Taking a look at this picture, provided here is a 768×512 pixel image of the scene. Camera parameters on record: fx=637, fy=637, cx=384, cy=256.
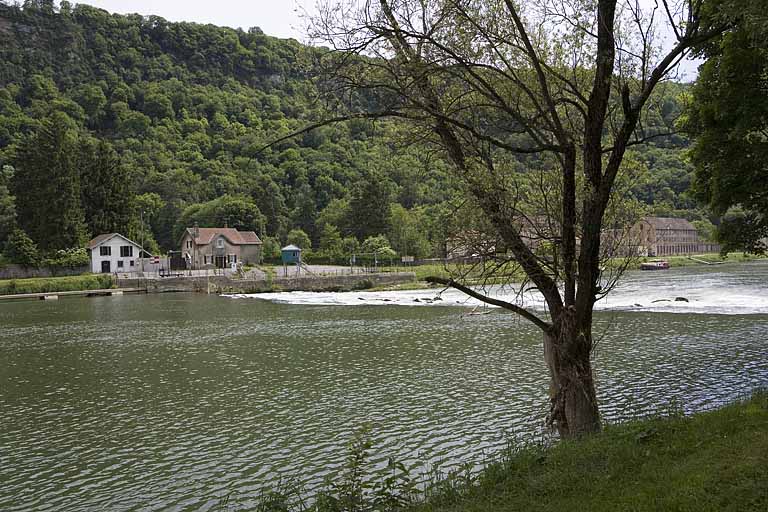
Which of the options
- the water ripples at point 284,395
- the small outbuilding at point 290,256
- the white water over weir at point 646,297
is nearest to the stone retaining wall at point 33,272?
the white water over weir at point 646,297

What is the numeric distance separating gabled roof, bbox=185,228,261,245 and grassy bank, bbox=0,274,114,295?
16.8m

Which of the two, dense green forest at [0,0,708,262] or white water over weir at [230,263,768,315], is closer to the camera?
white water over weir at [230,263,768,315]

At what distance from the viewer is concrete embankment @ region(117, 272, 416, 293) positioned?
189 ft

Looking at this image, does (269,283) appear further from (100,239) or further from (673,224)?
(673,224)

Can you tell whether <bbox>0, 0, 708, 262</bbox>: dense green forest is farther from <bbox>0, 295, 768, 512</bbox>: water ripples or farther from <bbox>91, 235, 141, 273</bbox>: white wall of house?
<bbox>0, 295, 768, 512</bbox>: water ripples

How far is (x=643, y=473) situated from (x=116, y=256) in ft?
227

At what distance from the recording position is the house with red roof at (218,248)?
253 feet

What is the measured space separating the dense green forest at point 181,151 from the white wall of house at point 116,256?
2.36 metres

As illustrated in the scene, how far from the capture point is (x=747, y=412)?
27.5ft

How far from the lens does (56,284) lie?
5747 centimetres

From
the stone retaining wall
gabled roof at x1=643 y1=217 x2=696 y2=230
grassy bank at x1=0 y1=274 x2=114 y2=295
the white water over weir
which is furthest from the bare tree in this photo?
gabled roof at x1=643 y1=217 x2=696 y2=230

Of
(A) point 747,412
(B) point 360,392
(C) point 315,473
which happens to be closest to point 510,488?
(A) point 747,412

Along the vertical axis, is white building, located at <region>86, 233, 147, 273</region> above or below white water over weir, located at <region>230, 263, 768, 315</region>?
above

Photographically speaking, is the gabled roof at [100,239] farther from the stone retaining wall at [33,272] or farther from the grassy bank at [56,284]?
the grassy bank at [56,284]
